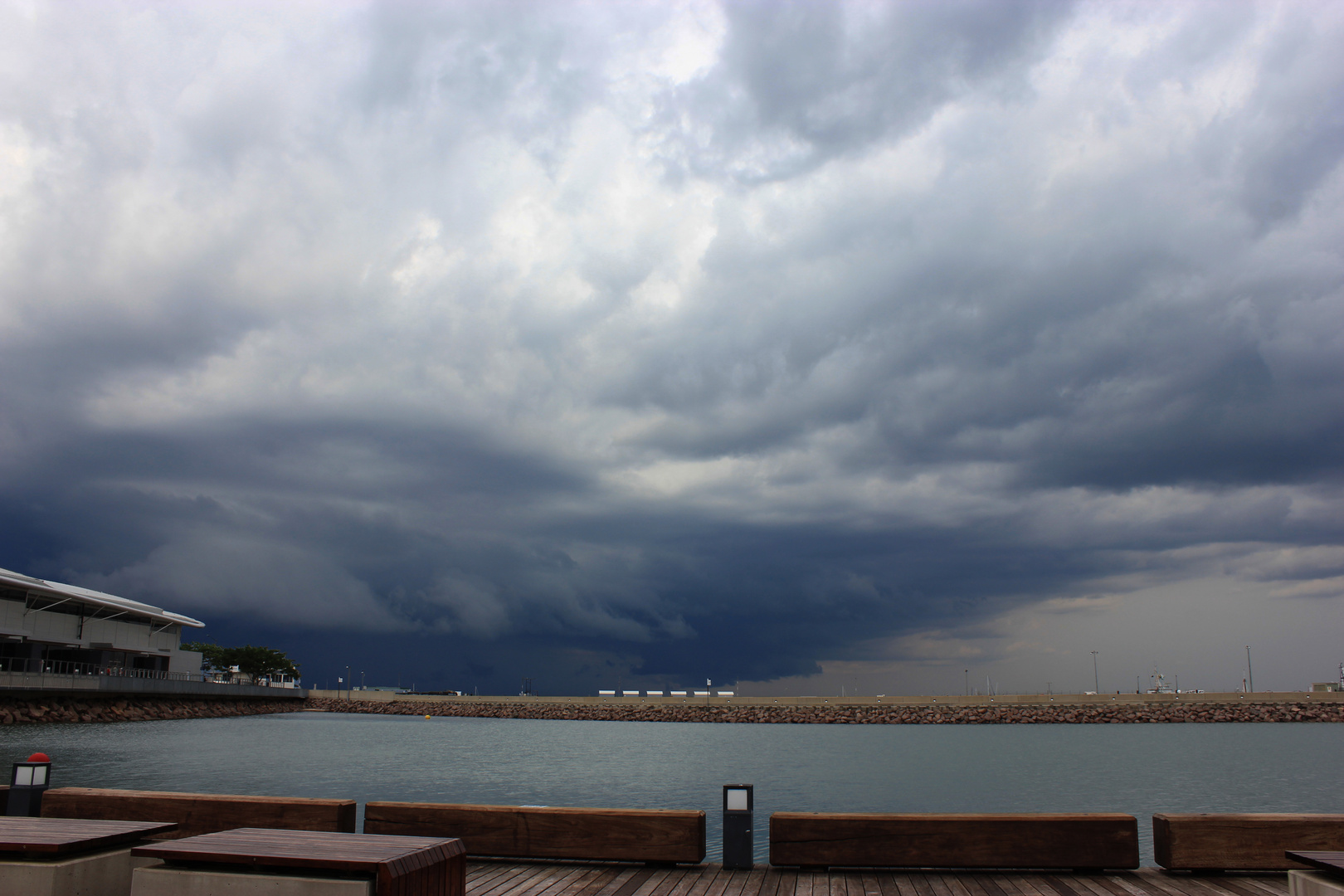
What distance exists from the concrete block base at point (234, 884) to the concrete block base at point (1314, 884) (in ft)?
26.0

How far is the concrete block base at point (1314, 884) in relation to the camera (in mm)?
7297

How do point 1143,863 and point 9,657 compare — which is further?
point 9,657

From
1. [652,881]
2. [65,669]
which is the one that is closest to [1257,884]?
[652,881]

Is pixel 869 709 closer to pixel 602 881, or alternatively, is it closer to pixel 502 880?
pixel 602 881

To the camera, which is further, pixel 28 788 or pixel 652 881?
pixel 28 788

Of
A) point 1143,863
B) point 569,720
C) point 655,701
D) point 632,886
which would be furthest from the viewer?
point 655,701

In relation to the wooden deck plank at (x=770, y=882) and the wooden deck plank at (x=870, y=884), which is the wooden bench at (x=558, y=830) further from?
the wooden deck plank at (x=870, y=884)

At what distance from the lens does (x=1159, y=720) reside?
152m

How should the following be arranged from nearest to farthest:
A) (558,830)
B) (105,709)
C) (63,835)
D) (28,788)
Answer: (63,835)
(558,830)
(28,788)
(105,709)

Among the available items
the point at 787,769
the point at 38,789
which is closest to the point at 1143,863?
the point at 38,789

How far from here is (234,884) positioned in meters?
7.20

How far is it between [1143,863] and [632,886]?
49.5 ft

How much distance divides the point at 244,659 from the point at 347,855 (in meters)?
200

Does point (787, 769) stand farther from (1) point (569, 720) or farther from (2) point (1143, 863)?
(1) point (569, 720)
